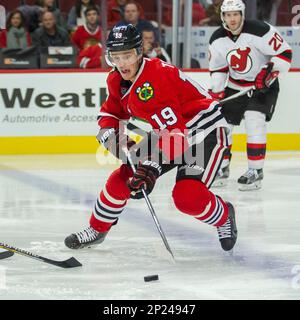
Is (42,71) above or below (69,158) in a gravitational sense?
above

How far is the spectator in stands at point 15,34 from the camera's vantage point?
675 centimetres

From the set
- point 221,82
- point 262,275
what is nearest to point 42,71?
point 221,82

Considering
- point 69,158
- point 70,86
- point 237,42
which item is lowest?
point 69,158

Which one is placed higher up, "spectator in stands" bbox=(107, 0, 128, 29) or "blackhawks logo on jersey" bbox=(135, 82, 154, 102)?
"blackhawks logo on jersey" bbox=(135, 82, 154, 102)

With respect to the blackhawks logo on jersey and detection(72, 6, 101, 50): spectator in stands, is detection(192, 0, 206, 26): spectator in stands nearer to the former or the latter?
detection(72, 6, 101, 50): spectator in stands

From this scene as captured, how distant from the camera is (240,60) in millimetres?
5324

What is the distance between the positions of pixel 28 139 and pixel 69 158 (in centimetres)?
40

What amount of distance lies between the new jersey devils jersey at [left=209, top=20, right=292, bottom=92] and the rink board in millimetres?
1149

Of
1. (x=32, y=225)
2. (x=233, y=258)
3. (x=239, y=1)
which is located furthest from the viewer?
(x=239, y=1)

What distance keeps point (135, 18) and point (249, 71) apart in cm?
177

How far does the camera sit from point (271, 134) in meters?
6.60

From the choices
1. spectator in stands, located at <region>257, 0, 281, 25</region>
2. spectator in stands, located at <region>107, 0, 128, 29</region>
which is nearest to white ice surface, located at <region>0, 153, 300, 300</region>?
spectator in stands, located at <region>257, 0, 281, 25</region>

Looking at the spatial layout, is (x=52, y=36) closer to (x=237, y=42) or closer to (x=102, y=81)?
(x=102, y=81)

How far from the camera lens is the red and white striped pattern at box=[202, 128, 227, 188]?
11.2 feet
